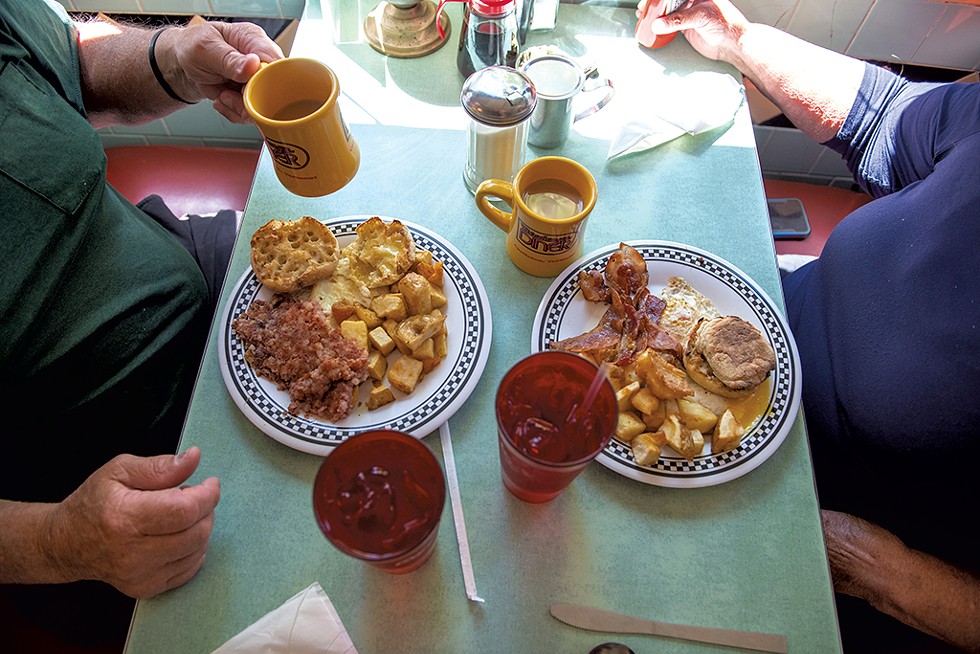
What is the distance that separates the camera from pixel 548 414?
884mm

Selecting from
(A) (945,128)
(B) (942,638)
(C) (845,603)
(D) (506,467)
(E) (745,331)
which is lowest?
(C) (845,603)

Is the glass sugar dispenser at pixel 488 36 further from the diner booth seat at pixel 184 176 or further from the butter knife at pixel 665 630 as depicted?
the butter knife at pixel 665 630

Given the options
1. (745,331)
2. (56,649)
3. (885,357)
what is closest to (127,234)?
(56,649)

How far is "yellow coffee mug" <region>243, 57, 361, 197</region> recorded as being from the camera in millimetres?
964

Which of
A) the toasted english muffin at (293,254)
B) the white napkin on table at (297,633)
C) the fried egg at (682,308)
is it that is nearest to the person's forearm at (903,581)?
the fried egg at (682,308)

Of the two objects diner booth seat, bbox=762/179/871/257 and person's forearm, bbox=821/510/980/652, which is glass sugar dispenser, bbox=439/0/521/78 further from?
person's forearm, bbox=821/510/980/652

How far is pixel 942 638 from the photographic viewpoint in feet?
3.60

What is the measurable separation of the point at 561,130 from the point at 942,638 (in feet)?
3.85

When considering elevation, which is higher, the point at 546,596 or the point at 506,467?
the point at 506,467

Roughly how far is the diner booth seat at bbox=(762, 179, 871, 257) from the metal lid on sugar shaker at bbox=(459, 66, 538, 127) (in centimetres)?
100

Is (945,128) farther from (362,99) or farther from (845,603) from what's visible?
(362,99)

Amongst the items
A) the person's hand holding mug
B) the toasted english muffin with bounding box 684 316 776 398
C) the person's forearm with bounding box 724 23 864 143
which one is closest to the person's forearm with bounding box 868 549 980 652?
the toasted english muffin with bounding box 684 316 776 398

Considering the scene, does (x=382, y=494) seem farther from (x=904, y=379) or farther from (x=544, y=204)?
(x=904, y=379)

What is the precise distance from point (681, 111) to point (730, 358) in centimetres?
64
